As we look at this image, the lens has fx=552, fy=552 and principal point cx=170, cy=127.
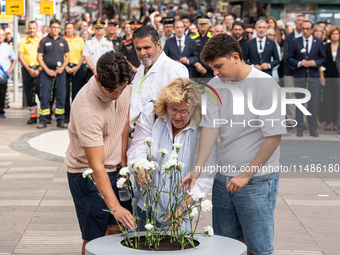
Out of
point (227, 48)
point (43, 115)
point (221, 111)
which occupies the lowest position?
point (43, 115)

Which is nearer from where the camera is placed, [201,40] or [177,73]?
[177,73]

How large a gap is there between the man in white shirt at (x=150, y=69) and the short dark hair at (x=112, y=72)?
155cm

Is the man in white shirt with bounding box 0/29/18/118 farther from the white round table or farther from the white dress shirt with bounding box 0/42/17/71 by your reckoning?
the white round table

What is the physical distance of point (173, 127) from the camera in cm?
342

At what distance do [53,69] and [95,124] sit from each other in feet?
27.4

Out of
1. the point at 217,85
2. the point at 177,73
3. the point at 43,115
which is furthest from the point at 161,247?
the point at 43,115

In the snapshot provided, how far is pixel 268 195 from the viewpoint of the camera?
3291mm

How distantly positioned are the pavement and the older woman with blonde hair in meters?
0.64

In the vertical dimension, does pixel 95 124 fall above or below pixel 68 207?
above

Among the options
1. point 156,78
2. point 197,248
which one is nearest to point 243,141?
point 197,248

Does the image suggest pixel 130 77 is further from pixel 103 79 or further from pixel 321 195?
pixel 321 195

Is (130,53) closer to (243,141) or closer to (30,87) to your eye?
(30,87)

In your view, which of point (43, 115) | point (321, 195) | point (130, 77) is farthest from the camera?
point (43, 115)

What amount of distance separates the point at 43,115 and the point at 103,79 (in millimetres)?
8459
